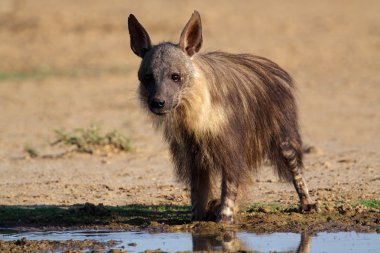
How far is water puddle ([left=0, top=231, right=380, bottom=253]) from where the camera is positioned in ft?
24.4

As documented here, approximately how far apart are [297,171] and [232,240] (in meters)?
1.50

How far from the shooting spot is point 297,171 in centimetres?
900

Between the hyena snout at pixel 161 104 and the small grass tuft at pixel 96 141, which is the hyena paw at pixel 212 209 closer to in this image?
the hyena snout at pixel 161 104

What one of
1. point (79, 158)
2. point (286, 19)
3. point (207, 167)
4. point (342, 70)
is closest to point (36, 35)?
point (286, 19)

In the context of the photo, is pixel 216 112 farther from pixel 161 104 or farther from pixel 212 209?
pixel 212 209

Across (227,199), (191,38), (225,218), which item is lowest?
(225,218)

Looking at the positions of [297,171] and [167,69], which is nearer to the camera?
[167,69]

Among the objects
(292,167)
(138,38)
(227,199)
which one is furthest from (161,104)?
(292,167)

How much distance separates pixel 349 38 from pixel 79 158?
1188 centimetres

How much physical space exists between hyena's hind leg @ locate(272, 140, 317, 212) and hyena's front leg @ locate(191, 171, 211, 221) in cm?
81

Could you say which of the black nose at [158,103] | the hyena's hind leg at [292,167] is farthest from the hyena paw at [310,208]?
the black nose at [158,103]

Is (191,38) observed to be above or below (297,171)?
above

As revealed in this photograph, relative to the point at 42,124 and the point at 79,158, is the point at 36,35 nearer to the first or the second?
the point at 42,124

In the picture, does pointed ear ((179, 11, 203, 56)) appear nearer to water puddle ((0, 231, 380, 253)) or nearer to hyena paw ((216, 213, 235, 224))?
hyena paw ((216, 213, 235, 224))
